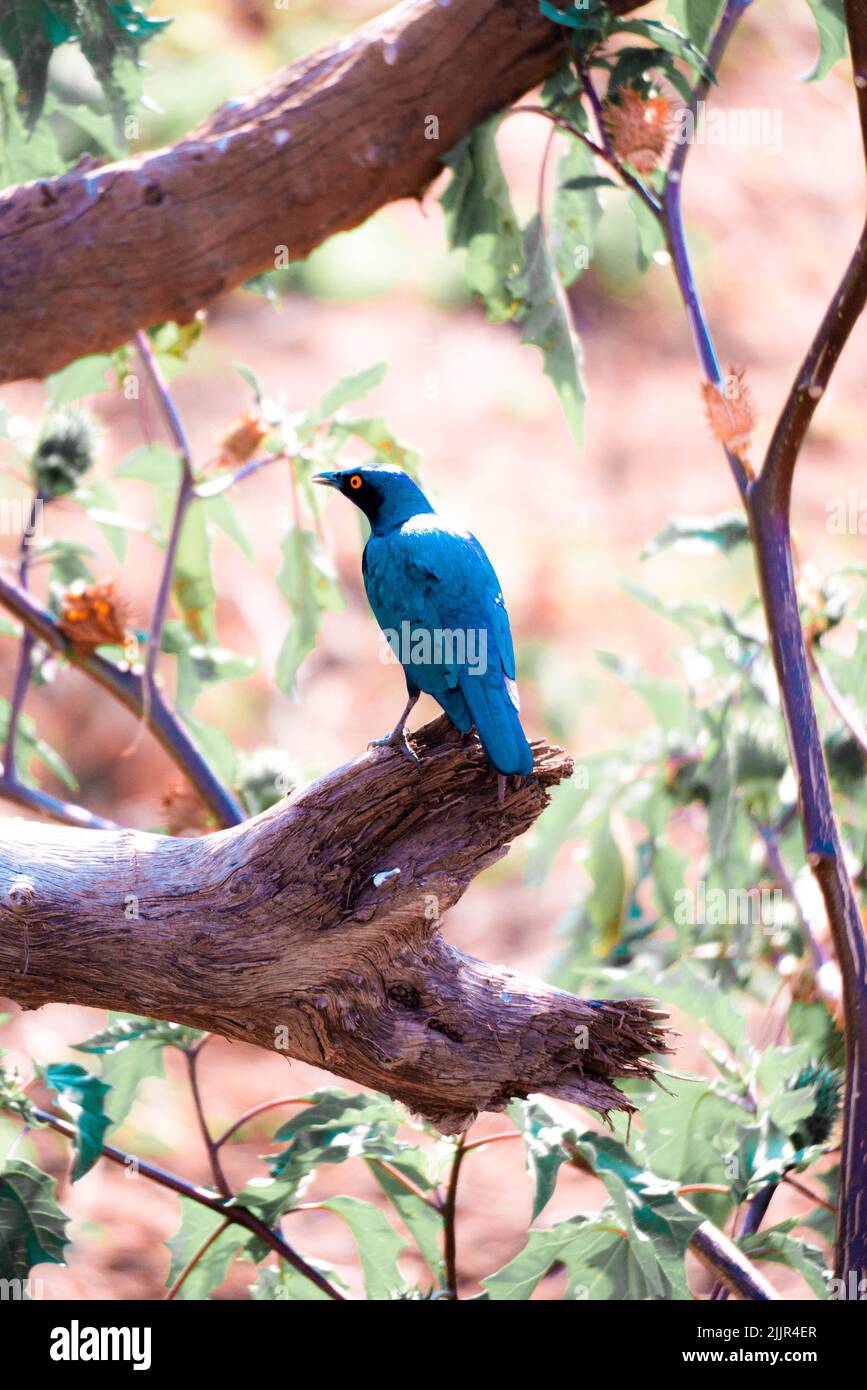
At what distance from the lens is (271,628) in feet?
24.0

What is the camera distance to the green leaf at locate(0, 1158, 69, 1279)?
82.4 inches

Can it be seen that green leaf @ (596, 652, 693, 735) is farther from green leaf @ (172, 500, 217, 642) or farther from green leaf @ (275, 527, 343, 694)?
green leaf @ (172, 500, 217, 642)

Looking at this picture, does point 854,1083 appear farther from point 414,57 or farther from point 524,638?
point 524,638

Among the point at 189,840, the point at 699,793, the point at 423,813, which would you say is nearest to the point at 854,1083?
the point at 423,813

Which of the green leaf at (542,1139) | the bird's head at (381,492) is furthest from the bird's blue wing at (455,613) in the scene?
the green leaf at (542,1139)

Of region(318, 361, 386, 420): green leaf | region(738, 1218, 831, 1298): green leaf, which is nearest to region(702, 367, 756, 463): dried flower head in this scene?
region(318, 361, 386, 420): green leaf

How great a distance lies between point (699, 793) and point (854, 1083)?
1.49 m

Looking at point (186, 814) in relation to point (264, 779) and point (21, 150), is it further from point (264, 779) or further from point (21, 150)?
point (21, 150)

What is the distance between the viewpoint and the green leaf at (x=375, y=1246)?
2273 millimetres

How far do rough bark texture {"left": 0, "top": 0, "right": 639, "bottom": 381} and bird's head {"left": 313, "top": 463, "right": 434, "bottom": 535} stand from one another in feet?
2.23

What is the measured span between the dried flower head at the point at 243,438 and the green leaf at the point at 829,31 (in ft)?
4.28

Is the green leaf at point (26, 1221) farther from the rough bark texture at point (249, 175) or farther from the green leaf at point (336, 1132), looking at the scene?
the rough bark texture at point (249, 175)
